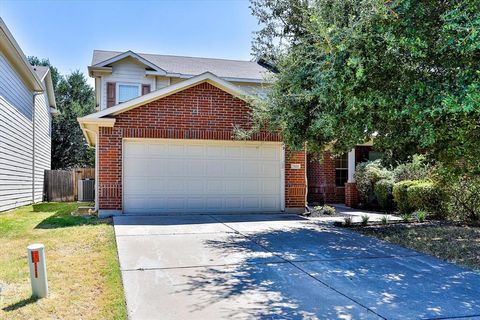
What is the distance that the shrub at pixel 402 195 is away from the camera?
11.9m

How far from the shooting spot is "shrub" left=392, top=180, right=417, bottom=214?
1191cm

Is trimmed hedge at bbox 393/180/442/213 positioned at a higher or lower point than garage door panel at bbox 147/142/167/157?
lower

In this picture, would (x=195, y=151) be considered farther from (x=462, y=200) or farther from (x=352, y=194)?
(x=462, y=200)

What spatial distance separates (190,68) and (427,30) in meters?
13.5

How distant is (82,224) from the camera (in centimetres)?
964

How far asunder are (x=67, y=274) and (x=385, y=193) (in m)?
10.7

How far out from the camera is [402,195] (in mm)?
12086

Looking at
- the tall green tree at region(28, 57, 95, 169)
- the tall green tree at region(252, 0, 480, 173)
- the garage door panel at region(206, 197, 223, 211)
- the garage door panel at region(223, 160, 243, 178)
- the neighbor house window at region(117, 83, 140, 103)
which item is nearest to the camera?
the tall green tree at region(252, 0, 480, 173)

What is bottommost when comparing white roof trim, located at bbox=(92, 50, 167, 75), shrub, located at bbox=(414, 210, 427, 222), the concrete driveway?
the concrete driveway

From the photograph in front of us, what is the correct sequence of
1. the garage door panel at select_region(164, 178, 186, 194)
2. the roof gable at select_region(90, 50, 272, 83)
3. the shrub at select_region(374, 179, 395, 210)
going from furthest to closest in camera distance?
the roof gable at select_region(90, 50, 272, 83)
the shrub at select_region(374, 179, 395, 210)
the garage door panel at select_region(164, 178, 186, 194)

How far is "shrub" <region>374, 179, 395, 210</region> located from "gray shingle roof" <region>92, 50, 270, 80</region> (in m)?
6.76

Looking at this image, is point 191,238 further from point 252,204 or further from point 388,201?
point 388,201

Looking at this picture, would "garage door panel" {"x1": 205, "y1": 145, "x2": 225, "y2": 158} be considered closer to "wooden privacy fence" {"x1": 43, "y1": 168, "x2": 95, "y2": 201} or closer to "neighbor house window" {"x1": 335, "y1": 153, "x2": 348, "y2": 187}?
"neighbor house window" {"x1": 335, "y1": 153, "x2": 348, "y2": 187}

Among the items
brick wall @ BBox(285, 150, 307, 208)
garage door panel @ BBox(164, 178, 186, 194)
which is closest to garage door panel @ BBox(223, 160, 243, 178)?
garage door panel @ BBox(164, 178, 186, 194)
